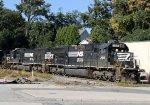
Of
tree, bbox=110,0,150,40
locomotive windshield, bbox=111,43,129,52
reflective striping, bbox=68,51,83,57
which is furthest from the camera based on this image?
tree, bbox=110,0,150,40

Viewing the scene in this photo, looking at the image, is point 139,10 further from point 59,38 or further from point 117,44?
point 59,38

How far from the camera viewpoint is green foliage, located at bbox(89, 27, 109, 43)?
67.4m

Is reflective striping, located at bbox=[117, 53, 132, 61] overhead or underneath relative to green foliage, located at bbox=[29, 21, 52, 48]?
underneath

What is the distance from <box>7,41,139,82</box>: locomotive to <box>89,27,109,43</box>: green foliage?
13.5m

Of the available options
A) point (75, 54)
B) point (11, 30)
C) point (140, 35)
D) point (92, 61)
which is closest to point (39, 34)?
point (11, 30)

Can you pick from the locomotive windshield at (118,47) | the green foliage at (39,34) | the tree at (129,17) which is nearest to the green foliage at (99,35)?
the tree at (129,17)

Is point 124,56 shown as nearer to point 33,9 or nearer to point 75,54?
point 75,54

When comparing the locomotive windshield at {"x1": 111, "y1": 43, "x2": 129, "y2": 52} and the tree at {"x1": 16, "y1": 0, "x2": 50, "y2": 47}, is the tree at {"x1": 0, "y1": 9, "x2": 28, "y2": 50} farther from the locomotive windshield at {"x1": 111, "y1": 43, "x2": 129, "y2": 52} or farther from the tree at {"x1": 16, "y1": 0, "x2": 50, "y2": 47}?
the locomotive windshield at {"x1": 111, "y1": 43, "x2": 129, "y2": 52}

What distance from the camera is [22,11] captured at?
103m

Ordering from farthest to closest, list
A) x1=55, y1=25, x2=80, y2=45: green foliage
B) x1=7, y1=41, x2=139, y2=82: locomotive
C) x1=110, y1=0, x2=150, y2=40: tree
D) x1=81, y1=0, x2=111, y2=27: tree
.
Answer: x1=55, y1=25, x2=80, y2=45: green foliage → x1=81, y1=0, x2=111, y2=27: tree → x1=110, y1=0, x2=150, y2=40: tree → x1=7, y1=41, x2=139, y2=82: locomotive

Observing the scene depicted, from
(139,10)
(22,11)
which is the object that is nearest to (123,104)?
(139,10)

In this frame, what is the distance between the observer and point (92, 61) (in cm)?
4131

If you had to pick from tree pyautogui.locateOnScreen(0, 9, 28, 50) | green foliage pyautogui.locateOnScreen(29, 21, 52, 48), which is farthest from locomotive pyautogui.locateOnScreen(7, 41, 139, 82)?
green foliage pyautogui.locateOnScreen(29, 21, 52, 48)

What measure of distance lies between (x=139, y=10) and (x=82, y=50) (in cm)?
1858
